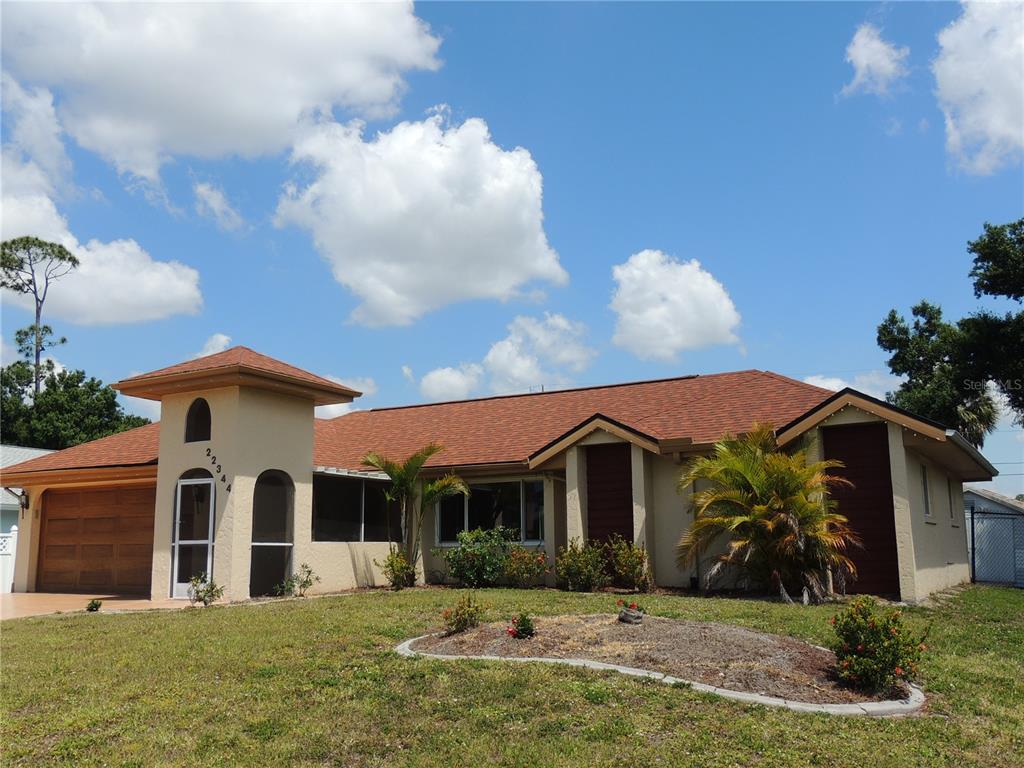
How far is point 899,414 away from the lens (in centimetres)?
1611

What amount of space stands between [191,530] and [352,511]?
3.79 m

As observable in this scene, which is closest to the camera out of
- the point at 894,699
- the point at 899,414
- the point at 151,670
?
the point at 894,699

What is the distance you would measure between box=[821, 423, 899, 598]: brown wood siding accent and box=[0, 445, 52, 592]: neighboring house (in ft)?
60.1

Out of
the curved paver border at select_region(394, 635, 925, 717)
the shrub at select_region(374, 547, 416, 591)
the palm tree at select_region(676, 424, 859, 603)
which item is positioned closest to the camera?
the curved paver border at select_region(394, 635, 925, 717)

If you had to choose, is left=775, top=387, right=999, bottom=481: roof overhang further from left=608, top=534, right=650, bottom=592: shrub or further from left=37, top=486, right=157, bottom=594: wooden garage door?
left=37, top=486, right=157, bottom=594: wooden garage door

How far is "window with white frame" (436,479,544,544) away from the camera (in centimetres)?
2020

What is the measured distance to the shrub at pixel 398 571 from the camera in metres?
18.7

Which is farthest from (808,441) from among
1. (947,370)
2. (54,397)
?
(54,397)

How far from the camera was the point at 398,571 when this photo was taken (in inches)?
738

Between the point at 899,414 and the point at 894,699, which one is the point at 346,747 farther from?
the point at 899,414

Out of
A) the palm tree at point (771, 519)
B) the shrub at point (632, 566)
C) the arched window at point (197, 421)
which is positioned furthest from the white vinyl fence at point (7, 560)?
the palm tree at point (771, 519)

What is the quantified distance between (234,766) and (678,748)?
3.38 metres

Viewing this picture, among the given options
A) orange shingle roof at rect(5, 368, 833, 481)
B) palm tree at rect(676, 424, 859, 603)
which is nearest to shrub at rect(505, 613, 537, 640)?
palm tree at rect(676, 424, 859, 603)

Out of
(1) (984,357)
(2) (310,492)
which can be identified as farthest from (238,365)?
(1) (984,357)
